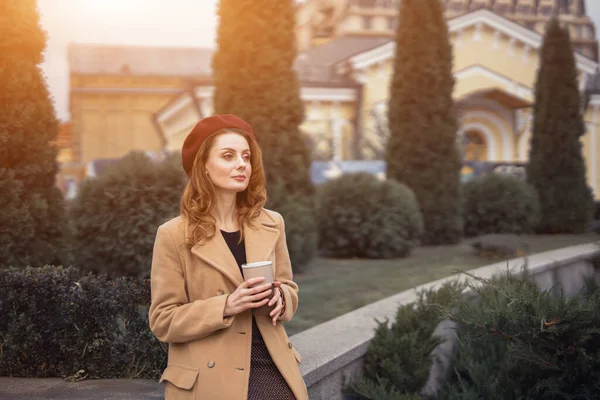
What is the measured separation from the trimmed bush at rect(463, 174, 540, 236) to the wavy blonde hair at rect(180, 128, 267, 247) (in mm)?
11156

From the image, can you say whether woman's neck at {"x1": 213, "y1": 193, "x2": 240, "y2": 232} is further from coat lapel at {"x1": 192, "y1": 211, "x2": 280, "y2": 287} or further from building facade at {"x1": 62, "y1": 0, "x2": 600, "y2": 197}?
building facade at {"x1": 62, "y1": 0, "x2": 600, "y2": 197}

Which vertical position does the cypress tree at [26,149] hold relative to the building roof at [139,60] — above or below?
below

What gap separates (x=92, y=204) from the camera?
580 centimetres

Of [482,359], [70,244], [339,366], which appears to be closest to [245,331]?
[339,366]

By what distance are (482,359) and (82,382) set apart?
8.22 feet

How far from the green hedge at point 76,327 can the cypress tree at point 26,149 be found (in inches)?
42.1

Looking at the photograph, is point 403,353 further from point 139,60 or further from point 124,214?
point 139,60

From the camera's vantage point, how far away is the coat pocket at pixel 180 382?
2.21 metres

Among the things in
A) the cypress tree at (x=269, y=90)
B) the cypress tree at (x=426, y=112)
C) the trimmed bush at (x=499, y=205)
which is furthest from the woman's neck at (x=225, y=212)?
the trimmed bush at (x=499, y=205)

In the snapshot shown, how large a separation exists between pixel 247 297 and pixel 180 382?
414 mm

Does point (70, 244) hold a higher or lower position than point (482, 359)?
higher

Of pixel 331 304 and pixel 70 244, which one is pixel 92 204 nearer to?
pixel 70 244

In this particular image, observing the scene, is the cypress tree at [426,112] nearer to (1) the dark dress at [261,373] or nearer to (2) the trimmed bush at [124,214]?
(2) the trimmed bush at [124,214]

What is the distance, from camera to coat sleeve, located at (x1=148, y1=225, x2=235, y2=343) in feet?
7.18
